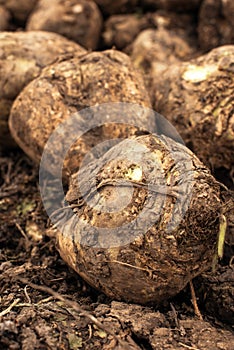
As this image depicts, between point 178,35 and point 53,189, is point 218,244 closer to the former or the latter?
point 53,189

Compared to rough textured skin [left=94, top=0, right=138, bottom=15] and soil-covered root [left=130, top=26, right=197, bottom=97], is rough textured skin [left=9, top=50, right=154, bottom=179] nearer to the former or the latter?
soil-covered root [left=130, top=26, right=197, bottom=97]

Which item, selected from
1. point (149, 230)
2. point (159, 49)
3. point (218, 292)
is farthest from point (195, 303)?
point (159, 49)

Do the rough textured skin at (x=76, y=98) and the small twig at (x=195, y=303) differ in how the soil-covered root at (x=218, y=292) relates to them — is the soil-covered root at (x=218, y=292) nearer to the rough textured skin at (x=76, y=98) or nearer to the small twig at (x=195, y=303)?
the small twig at (x=195, y=303)

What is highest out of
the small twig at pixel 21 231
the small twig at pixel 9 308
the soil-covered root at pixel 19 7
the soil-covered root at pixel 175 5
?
the soil-covered root at pixel 175 5

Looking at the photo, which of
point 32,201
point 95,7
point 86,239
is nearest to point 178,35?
point 95,7

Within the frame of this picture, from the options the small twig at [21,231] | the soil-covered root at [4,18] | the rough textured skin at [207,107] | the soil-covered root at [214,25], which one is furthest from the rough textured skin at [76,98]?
the soil-covered root at [4,18]

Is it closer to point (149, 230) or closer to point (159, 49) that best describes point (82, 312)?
point (149, 230)

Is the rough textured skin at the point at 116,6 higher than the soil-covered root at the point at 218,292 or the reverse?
higher
